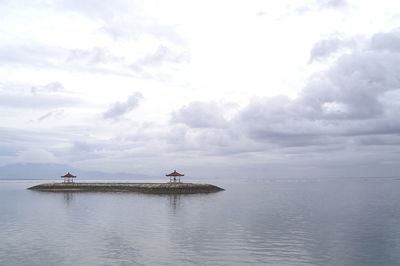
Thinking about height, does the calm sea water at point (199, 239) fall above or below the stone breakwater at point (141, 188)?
below

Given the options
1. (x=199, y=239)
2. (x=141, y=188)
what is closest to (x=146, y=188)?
(x=141, y=188)

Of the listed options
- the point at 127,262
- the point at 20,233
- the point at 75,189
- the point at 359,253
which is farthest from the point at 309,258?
the point at 75,189

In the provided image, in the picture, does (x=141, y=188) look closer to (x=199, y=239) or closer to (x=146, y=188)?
(x=146, y=188)

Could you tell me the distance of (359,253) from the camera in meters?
31.0

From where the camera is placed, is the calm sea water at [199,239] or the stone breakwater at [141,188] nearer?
the calm sea water at [199,239]

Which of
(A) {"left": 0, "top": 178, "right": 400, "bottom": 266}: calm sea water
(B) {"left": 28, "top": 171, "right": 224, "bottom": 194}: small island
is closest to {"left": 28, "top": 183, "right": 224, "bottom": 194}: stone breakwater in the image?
(B) {"left": 28, "top": 171, "right": 224, "bottom": 194}: small island

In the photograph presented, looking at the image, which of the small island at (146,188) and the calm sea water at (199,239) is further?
the small island at (146,188)

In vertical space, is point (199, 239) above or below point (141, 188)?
below

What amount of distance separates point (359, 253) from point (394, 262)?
3.11m

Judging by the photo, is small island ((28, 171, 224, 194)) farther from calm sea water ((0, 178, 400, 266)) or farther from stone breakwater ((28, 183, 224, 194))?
calm sea water ((0, 178, 400, 266))

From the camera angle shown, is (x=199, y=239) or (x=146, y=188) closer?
(x=199, y=239)

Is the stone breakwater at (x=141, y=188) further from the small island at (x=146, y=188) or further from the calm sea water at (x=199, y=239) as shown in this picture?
the calm sea water at (x=199, y=239)

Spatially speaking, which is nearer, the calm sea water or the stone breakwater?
the calm sea water

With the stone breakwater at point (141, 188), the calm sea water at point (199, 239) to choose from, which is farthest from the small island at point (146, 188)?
the calm sea water at point (199, 239)
